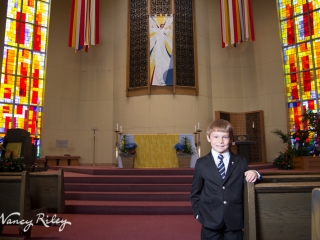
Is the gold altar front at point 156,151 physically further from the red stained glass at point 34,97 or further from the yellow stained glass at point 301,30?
the yellow stained glass at point 301,30

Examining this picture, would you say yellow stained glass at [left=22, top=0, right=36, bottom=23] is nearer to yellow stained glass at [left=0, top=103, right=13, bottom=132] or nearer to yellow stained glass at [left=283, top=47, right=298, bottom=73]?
yellow stained glass at [left=0, top=103, right=13, bottom=132]

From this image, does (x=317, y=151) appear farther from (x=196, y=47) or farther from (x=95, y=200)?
(x=95, y=200)

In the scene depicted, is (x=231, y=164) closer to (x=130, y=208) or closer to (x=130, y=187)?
(x=130, y=208)

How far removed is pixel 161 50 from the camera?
30.3 feet

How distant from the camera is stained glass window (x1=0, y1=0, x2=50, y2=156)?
9.05 metres

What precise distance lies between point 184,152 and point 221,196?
5306mm

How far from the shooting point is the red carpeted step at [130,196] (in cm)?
464

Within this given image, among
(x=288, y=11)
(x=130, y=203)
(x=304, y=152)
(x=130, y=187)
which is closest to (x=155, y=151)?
(x=130, y=187)

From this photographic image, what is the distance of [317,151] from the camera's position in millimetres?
7473

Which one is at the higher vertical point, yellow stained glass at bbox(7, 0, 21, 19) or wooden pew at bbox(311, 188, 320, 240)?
yellow stained glass at bbox(7, 0, 21, 19)

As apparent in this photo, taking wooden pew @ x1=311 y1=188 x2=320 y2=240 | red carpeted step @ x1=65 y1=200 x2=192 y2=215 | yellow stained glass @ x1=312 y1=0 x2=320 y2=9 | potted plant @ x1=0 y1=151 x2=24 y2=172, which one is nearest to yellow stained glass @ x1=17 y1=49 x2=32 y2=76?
potted plant @ x1=0 y1=151 x2=24 y2=172

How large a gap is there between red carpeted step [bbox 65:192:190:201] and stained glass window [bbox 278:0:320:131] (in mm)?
6331

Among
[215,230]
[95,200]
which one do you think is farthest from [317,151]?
[215,230]

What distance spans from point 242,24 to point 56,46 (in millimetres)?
6476
